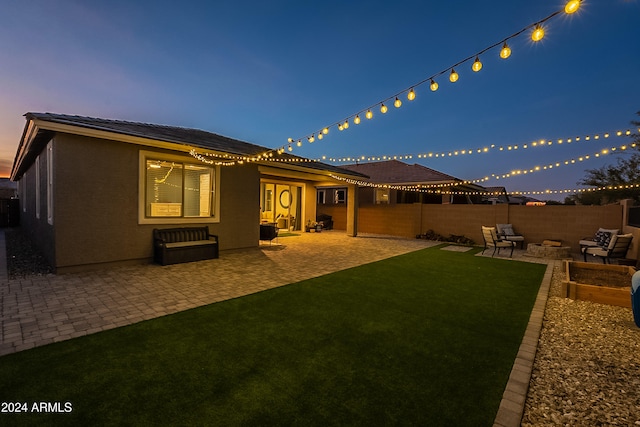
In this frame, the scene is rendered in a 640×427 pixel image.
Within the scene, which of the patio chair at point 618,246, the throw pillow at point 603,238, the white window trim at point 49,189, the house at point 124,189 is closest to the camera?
the house at point 124,189

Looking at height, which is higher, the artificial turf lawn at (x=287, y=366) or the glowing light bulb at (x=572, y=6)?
the glowing light bulb at (x=572, y=6)

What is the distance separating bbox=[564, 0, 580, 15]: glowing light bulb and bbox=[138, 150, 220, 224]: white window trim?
7.37 m

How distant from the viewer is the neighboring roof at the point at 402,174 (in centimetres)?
1669

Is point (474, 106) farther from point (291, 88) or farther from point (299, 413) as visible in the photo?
point (299, 413)

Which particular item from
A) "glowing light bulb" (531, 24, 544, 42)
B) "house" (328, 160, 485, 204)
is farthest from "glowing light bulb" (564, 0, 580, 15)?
"house" (328, 160, 485, 204)

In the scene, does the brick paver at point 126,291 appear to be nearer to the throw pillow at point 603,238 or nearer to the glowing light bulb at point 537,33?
the glowing light bulb at point 537,33

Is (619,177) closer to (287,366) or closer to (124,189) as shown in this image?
(287,366)

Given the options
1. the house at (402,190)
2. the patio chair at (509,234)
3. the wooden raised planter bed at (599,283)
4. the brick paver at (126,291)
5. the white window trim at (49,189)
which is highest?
the house at (402,190)

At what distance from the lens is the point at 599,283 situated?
557 centimetres

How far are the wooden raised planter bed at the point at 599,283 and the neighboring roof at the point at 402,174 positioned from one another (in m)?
9.89

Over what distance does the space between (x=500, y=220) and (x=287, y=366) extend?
36.7ft

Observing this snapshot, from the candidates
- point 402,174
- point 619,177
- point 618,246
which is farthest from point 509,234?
Result: point 619,177

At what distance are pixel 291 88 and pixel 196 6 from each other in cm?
1610

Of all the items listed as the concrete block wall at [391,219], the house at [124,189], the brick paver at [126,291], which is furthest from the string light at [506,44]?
the concrete block wall at [391,219]
